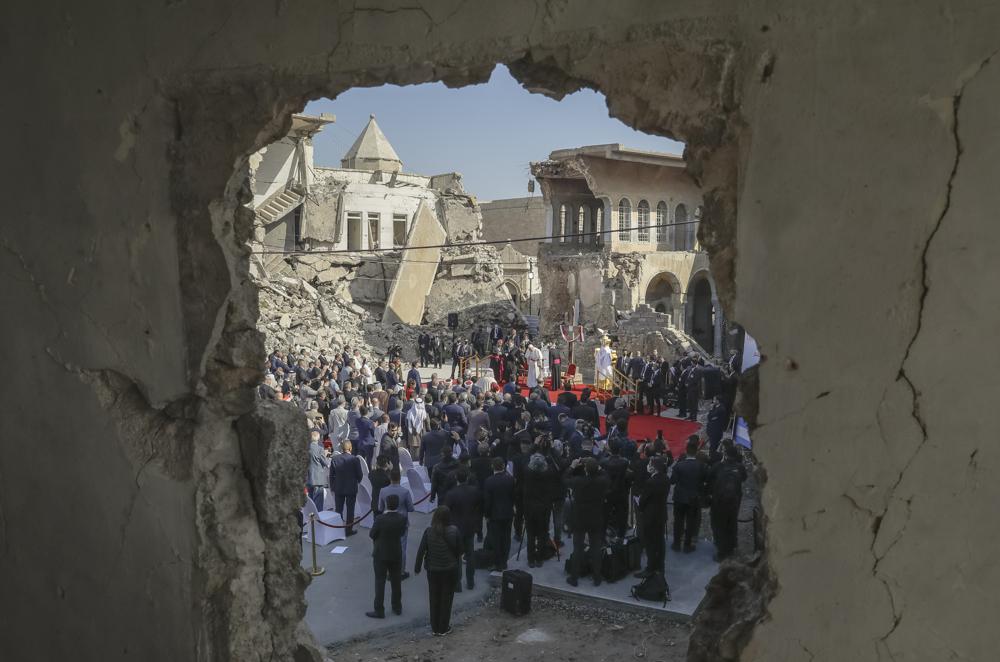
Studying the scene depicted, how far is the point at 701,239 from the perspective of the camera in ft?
12.1

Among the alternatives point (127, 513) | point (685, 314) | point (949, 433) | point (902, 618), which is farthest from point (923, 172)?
point (685, 314)

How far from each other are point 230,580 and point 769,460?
9.64 feet

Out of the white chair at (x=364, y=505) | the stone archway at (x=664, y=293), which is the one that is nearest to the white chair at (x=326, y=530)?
the white chair at (x=364, y=505)

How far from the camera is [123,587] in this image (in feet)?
15.0

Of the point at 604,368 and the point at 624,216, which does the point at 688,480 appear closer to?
the point at 604,368

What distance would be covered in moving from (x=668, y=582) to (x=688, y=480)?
1217 millimetres

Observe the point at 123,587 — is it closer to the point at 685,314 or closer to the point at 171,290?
the point at 171,290

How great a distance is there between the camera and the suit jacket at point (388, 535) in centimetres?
810

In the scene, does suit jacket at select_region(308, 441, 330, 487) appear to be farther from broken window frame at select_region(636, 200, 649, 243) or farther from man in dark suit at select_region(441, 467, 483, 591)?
broken window frame at select_region(636, 200, 649, 243)

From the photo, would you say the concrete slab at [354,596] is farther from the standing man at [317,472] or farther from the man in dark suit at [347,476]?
the standing man at [317,472]

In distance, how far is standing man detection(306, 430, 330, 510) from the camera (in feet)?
34.6

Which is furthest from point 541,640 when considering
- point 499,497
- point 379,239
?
point 379,239

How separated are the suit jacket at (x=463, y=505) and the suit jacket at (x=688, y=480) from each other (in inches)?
95.3

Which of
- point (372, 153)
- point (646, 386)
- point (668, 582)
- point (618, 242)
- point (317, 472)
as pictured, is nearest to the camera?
point (668, 582)
